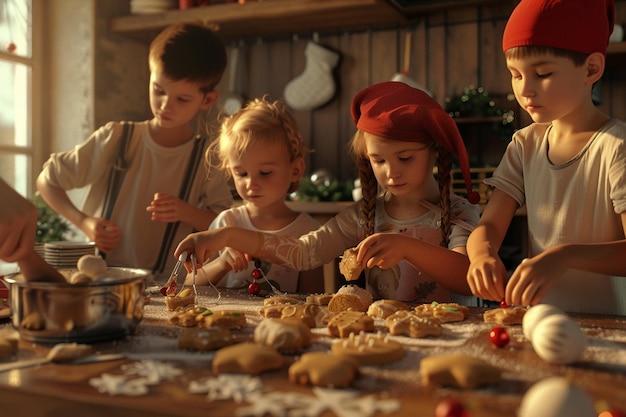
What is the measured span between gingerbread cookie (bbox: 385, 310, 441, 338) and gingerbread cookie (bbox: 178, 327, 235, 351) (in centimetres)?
23

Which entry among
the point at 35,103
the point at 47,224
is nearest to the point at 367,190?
the point at 47,224

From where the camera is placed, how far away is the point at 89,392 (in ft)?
2.09

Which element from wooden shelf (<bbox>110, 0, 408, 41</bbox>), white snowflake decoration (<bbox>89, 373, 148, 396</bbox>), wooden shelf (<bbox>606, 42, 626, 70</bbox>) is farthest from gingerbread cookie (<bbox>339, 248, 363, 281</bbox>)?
wooden shelf (<bbox>110, 0, 408, 41</bbox>)

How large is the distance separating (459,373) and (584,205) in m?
0.71

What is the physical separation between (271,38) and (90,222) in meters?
2.09

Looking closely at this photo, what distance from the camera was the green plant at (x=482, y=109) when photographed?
3.00 meters

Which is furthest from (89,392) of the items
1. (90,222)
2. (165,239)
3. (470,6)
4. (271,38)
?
(271,38)

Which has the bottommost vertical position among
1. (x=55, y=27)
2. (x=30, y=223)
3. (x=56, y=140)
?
(x=30, y=223)

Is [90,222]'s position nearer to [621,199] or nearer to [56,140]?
[621,199]

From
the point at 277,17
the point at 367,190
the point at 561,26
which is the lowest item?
the point at 367,190

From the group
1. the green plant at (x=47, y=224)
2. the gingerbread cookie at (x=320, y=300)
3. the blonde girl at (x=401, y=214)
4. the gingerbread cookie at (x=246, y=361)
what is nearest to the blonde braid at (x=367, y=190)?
the blonde girl at (x=401, y=214)

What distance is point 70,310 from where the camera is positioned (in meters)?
0.84

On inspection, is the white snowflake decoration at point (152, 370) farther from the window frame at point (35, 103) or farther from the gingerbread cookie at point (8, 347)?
the window frame at point (35, 103)

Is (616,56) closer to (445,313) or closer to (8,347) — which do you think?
(445,313)
